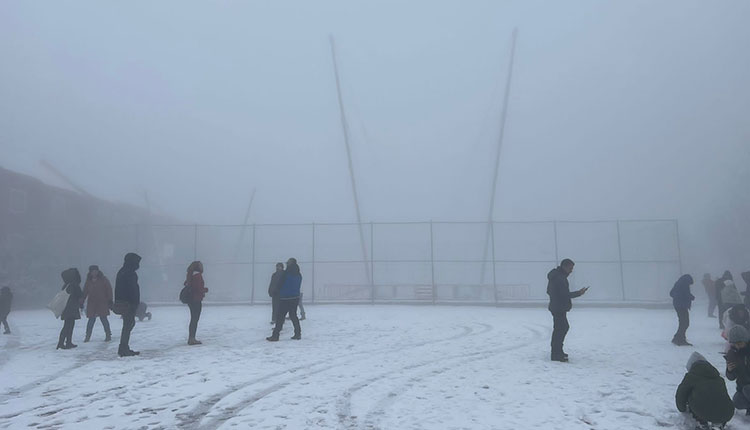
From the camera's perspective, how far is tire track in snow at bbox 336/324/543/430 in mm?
5043

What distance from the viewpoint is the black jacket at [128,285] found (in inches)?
340

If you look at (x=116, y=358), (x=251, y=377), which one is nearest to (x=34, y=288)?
(x=116, y=358)

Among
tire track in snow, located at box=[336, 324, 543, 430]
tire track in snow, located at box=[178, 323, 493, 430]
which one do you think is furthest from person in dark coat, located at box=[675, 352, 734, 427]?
tire track in snow, located at box=[178, 323, 493, 430]

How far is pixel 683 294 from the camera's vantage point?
10.4 m

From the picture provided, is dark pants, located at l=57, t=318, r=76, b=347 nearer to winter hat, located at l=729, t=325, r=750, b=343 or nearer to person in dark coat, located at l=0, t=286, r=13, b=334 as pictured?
person in dark coat, located at l=0, t=286, r=13, b=334

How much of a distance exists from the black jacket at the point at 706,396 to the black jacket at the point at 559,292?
3.49 metres

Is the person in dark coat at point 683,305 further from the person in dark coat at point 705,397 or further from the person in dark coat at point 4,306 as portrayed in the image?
the person in dark coat at point 4,306

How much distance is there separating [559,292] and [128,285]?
8003 millimetres

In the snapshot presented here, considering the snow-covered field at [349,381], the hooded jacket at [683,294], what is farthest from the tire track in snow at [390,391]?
the hooded jacket at [683,294]

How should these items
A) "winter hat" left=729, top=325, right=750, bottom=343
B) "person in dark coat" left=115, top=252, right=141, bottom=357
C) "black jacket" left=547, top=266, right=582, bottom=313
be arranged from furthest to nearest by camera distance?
"person in dark coat" left=115, top=252, right=141, bottom=357 < "black jacket" left=547, top=266, right=582, bottom=313 < "winter hat" left=729, top=325, right=750, bottom=343

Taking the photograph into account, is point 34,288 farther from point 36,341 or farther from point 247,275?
point 36,341

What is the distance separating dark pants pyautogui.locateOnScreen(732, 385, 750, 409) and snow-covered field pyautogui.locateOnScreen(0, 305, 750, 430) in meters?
0.15

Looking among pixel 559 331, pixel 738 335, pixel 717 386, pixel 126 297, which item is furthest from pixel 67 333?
pixel 738 335

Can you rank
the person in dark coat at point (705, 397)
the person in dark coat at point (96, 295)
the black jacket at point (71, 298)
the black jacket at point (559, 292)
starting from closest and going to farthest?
the person in dark coat at point (705, 397) < the black jacket at point (559, 292) < the black jacket at point (71, 298) < the person in dark coat at point (96, 295)
